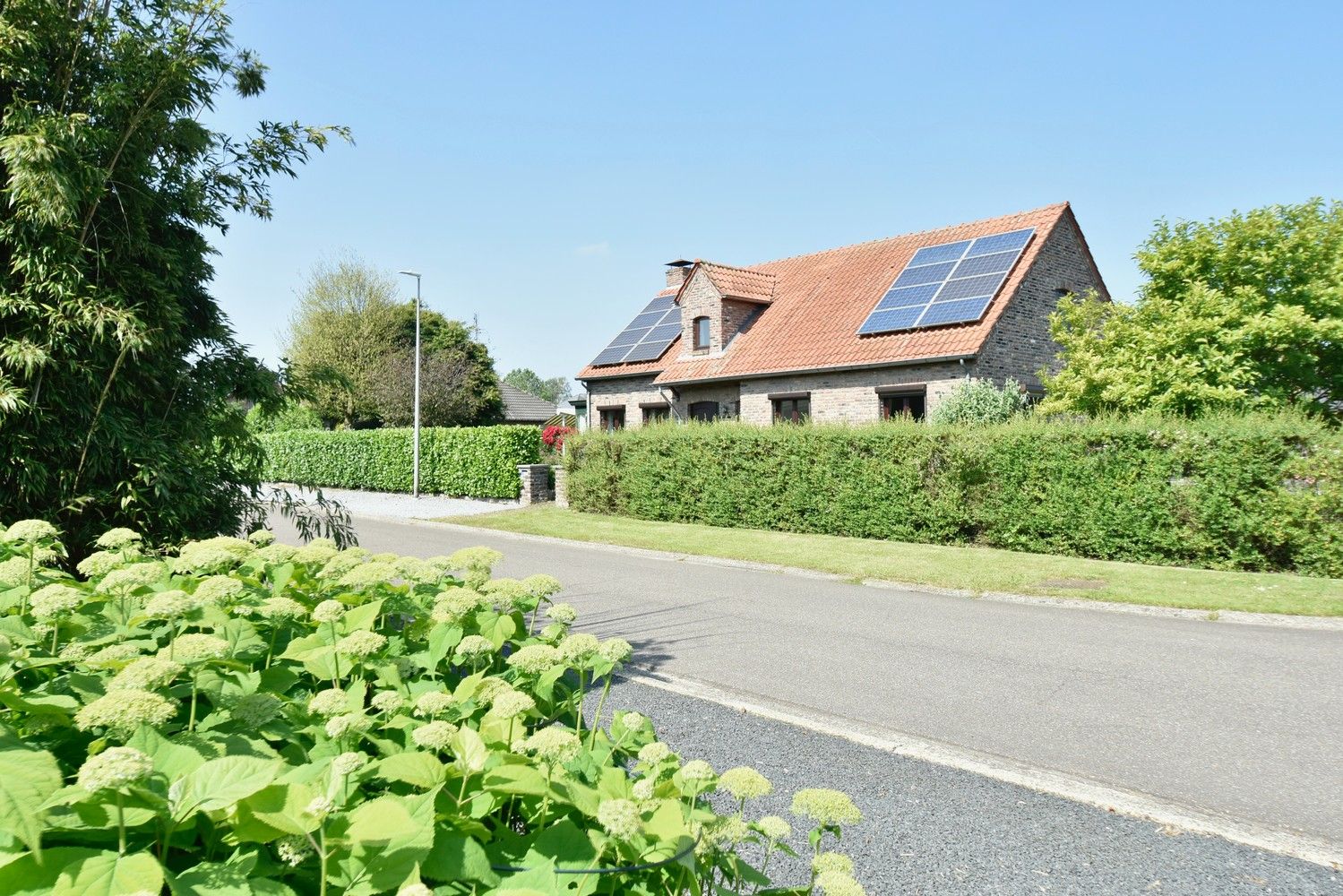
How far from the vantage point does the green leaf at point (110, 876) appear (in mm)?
970

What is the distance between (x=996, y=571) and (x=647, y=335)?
786 inches

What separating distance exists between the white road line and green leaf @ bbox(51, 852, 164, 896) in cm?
465

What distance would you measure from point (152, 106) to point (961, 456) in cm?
1298

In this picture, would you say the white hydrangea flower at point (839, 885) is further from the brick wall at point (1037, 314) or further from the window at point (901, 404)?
the window at point (901, 404)

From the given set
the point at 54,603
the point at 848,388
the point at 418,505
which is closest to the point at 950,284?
the point at 848,388

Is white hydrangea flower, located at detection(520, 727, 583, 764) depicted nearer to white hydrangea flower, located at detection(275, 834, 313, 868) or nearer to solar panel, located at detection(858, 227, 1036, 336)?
white hydrangea flower, located at detection(275, 834, 313, 868)

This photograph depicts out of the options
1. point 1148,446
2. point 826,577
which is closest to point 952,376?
point 1148,446

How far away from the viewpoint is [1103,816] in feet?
13.9

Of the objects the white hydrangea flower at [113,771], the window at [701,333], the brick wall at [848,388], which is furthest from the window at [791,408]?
the white hydrangea flower at [113,771]

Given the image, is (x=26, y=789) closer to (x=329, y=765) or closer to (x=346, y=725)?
(x=329, y=765)

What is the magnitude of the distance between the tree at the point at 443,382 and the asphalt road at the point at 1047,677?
28.5m

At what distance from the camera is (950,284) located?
72.2 ft

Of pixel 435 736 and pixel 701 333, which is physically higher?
pixel 701 333

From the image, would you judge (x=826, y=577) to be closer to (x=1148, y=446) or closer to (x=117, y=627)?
(x=1148, y=446)
